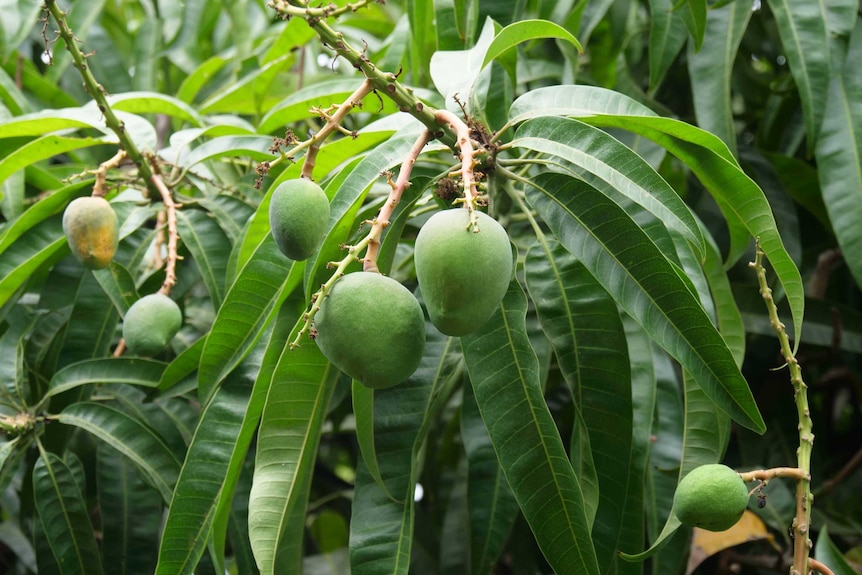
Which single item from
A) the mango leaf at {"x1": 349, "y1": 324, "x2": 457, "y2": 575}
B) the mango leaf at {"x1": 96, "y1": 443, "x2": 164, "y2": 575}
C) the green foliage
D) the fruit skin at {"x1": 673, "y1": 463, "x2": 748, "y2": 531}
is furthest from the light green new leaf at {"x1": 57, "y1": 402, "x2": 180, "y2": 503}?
the fruit skin at {"x1": 673, "y1": 463, "x2": 748, "y2": 531}

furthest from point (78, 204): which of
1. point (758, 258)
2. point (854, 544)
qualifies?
point (854, 544)

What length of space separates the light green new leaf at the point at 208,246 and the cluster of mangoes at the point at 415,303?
0.61m

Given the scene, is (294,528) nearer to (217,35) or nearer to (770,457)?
(770,457)

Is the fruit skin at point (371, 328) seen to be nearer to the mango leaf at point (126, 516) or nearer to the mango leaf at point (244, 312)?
the mango leaf at point (244, 312)

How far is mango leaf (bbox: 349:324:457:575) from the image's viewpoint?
3.44 ft

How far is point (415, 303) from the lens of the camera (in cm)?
83

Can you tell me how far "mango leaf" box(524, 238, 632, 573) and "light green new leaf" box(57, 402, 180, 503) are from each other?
629 millimetres

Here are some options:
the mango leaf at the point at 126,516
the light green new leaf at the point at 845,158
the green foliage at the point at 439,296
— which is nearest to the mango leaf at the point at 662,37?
the green foliage at the point at 439,296

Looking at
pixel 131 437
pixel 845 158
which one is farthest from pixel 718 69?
pixel 131 437

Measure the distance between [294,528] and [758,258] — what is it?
2.22 ft

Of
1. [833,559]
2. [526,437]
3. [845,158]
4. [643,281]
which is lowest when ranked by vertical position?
[833,559]

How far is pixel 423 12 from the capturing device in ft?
4.64

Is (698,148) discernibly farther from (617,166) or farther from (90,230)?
(90,230)

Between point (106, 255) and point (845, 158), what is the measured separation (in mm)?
1182
